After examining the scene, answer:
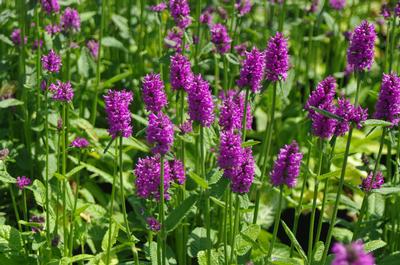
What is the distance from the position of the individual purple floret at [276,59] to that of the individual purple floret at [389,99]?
0.43 metres

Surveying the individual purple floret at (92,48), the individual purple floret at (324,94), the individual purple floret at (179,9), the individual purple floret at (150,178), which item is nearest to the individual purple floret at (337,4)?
the individual purple floret at (92,48)

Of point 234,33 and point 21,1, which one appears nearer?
point 21,1

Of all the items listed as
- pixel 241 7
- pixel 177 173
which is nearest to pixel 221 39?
pixel 241 7

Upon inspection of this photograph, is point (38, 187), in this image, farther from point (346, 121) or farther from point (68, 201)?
point (346, 121)

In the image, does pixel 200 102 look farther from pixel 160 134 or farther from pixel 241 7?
pixel 241 7

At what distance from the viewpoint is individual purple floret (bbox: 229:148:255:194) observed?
2.68 m

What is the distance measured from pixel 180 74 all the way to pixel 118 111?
32 cm

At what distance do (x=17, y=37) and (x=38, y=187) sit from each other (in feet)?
4.53

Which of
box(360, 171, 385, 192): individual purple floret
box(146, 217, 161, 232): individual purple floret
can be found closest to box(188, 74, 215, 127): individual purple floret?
box(146, 217, 161, 232): individual purple floret

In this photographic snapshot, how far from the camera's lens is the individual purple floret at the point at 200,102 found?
261 cm

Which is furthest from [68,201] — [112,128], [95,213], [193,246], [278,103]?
[278,103]

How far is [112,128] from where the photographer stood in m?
2.73

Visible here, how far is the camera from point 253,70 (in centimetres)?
280

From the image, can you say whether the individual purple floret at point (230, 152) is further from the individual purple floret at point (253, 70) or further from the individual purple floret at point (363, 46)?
the individual purple floret at point (363, 46)
